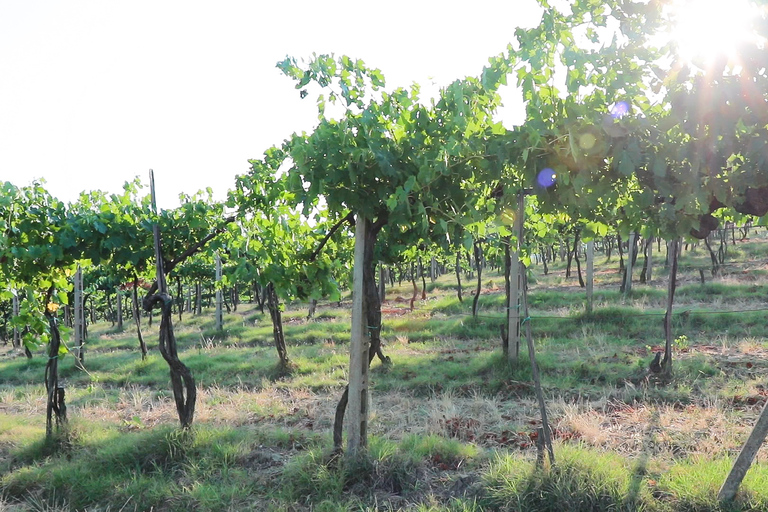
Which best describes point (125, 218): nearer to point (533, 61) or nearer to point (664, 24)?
point (533, 61)

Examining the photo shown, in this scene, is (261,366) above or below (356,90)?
below

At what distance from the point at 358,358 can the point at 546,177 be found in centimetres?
200

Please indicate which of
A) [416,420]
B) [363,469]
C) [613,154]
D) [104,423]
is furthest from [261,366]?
[613,154]

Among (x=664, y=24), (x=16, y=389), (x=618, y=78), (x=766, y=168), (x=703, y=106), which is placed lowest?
(x=16, y=389)

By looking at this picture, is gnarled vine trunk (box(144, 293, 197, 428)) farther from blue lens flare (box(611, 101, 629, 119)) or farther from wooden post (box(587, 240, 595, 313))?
wooden post (box(587, 240, 595, 313))

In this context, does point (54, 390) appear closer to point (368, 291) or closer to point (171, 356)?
point (171, 356)

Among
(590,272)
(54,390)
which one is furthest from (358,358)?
(590,272)

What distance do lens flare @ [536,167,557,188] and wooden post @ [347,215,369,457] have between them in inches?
55.7

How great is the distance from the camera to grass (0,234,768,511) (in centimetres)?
395

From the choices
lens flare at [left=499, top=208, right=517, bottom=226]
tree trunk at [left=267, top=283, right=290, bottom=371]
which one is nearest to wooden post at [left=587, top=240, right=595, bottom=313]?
tree trunk at [left=267, top=283, right=290, bottom=371]

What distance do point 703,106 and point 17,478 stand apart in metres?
5.84

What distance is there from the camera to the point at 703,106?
2771mm

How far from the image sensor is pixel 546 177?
144 inches

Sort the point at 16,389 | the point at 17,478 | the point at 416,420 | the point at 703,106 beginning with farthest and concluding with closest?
1. the point at 16,389
2. the point at 416,420
3. the point at 17,478
4. the point at 703,106
